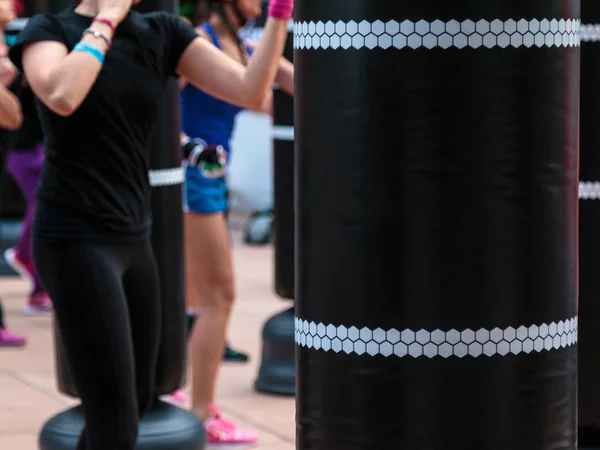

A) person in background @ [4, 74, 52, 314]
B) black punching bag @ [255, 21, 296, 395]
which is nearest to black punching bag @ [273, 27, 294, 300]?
black punching bag @ [255, 21, 296, 395]

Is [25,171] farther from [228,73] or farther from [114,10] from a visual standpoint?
[114,10]

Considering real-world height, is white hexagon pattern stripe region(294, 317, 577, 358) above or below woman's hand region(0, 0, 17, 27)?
below

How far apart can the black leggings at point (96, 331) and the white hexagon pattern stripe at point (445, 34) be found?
60.4 inches

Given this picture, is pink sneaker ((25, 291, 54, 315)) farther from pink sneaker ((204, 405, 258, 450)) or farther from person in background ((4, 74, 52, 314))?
pink sneaker ((204, 405, 258, 450))

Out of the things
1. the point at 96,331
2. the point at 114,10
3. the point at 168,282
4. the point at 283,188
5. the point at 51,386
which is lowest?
the point at 51,386

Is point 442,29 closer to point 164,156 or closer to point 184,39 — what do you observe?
point 184,39

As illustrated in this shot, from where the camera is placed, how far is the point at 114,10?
4.28m

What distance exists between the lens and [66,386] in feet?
18.9

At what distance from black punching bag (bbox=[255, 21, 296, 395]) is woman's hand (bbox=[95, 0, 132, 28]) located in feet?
8.96

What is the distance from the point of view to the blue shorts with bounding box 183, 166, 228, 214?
20.5 ft

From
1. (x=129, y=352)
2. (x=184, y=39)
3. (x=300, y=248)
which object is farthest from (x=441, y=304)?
(x=184, y=39)

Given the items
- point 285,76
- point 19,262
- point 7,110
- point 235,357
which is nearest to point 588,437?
point 285,76

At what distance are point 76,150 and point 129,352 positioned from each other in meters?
0.63

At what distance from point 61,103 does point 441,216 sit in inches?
66.5
